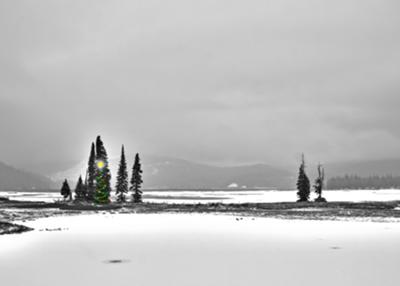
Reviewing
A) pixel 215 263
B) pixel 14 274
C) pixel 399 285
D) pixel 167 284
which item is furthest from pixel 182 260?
pixel 399 285

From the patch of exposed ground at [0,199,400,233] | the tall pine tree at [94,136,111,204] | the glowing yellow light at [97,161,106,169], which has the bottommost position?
the patch of exposed ground at [0,199,400,233]

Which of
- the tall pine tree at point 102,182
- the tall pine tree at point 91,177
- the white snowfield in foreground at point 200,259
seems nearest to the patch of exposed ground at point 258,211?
the tall pine tree at point 102,182

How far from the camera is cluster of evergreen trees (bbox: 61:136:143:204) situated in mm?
97775

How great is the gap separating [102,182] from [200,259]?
3128 inches

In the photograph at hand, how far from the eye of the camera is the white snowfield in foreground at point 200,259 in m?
16.9

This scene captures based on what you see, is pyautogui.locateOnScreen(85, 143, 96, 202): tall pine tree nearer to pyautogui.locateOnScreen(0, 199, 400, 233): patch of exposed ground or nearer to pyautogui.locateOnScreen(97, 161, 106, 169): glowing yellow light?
pyautogui.locateOnScreen(97, 161, 106, 169): glowing yellow light

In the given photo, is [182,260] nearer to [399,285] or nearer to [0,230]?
[399,285]

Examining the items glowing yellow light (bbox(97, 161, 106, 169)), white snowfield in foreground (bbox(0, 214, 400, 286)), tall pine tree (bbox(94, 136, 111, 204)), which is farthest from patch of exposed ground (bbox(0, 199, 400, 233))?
white snowfield in foreground (bbox(0, 214, 400, 286))

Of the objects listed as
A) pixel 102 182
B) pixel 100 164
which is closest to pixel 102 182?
pixel 102 182

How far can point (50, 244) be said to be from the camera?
2789 cm

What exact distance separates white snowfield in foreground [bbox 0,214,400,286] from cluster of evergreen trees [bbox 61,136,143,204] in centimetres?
6437

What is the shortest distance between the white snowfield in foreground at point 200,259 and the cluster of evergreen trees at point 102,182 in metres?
64.4

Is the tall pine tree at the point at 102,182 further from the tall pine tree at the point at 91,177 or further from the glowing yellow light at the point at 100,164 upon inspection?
the tall pine tree at the point at 91,177

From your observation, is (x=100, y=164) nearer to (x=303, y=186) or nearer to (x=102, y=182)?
(x=102, y=182)
